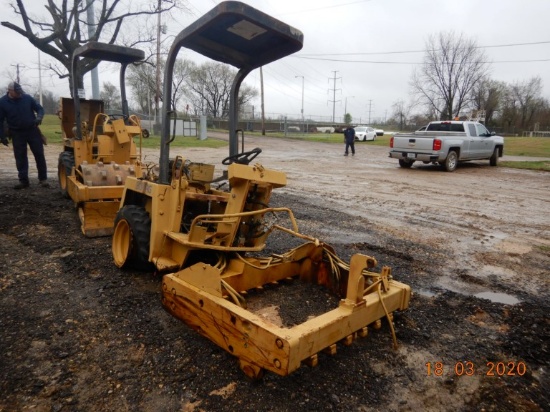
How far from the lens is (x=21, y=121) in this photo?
8.04m

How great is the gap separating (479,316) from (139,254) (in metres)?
3.29

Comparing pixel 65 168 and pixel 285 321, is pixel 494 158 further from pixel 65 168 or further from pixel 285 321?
pixel 285 321

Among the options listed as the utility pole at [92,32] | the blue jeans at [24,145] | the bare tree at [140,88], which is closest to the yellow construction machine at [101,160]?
the blue jeans at [24,145]

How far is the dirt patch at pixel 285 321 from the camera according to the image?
8.28ft

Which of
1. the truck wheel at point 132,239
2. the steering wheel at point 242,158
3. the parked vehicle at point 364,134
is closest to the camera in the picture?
the steering wheel at point 242,158

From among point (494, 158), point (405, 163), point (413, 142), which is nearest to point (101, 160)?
point (413, 142)

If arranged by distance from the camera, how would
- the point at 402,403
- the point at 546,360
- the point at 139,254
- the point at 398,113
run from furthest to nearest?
the point at 398,113
the point at 139,254
the point at 546,360
the point at 402,403

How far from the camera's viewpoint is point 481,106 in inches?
2077

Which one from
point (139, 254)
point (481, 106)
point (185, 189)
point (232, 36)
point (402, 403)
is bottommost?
point (402, 403)

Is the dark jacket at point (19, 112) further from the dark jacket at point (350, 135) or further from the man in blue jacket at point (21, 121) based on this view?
the dark jacket at point (350, 135)

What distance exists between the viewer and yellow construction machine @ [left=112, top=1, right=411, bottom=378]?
8.34ft

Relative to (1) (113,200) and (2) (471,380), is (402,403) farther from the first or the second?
(1) (113,200)

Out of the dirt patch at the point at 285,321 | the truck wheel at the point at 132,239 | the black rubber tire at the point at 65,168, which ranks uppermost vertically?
the black rubber tire at the point at 65,168

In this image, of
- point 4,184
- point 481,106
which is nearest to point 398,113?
point 481,106
